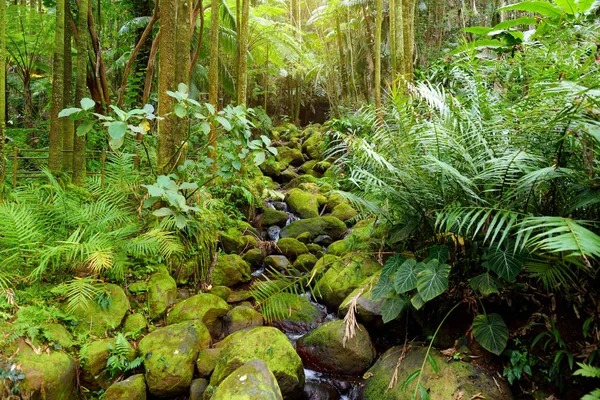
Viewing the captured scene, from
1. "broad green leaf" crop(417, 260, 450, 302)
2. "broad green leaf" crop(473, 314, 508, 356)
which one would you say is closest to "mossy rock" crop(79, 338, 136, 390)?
"broad green leaf" crop(417, 260, 450, 302)

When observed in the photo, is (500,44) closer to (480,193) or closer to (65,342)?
(480,193)

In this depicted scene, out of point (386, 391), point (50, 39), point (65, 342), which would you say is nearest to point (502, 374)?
point (386, 391)

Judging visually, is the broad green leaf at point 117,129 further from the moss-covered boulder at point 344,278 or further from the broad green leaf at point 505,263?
the broad green leaf at point 505,263

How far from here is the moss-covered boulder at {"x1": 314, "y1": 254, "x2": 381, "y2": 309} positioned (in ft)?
15.7

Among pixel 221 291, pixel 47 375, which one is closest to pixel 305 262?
pixel 221 291

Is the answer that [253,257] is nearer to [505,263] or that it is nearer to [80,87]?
[80,87]

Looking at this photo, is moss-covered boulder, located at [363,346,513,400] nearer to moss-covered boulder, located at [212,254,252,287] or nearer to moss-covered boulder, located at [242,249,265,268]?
moss-covered boulder, located at [212,254,252,287]

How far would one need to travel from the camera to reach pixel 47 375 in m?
2.82

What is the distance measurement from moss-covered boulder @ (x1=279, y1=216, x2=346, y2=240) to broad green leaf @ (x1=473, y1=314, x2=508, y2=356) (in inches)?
182

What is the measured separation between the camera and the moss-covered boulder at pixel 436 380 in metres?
2.78

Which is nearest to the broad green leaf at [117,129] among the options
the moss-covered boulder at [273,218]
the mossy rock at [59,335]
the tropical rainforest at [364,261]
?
the tropical rainforest at [364,261]

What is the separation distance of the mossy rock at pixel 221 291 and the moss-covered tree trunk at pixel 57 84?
117 inches

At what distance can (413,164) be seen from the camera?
3.41 meters

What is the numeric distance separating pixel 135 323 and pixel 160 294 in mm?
461
